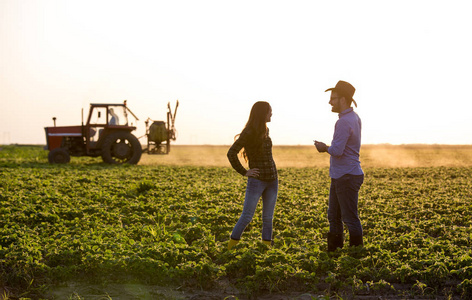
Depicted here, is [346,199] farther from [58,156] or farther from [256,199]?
[58,156]

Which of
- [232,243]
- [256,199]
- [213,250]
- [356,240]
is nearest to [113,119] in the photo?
[213,250]

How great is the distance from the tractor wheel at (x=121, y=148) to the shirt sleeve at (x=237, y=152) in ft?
51.0

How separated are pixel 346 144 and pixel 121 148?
16.6m

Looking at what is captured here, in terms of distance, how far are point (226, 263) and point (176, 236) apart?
1563mm

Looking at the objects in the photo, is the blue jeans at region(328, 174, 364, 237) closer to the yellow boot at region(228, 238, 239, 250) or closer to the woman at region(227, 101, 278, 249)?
the woman at region(227, 101, 278, 249)

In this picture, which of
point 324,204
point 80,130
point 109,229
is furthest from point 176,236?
point 80,130

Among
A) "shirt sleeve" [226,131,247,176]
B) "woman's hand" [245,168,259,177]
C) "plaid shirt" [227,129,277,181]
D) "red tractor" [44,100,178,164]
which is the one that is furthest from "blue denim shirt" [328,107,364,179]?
"red tractor" [44,100,178,164]

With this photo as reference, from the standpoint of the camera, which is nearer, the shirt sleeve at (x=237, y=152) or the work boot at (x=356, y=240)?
the shirt sleeve at (x=237, y=152)

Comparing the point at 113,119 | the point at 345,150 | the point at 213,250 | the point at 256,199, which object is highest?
the point at 113,119

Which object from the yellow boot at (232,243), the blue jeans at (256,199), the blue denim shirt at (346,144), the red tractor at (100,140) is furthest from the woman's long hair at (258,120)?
the red tractor at (100,140)

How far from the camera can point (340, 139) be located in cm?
627

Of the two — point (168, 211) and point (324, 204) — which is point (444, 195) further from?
point (168, 211)

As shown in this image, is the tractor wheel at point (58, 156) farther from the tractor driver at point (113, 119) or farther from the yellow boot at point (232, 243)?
the yellow boot at point (232, 243)

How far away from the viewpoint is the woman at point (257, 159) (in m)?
6.25
